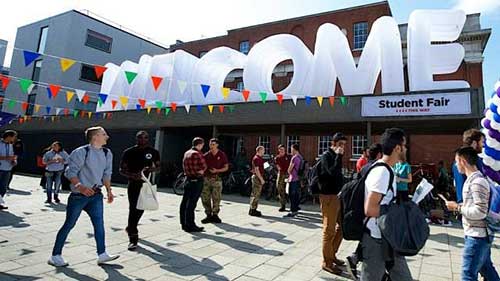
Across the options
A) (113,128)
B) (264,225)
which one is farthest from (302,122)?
(113,128)

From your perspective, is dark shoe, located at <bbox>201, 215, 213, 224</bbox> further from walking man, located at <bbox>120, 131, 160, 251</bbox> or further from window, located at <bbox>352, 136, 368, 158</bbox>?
window, located at <bbox>352, 136, 368, 158</bbox>

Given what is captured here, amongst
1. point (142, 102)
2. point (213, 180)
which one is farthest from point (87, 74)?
point (213, 180)

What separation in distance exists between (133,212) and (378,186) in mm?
3832

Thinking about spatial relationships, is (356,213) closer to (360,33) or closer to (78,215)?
(78,215)

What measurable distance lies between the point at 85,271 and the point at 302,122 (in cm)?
825

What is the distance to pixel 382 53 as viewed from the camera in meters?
10.2

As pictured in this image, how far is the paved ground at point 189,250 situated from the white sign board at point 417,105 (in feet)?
10.6

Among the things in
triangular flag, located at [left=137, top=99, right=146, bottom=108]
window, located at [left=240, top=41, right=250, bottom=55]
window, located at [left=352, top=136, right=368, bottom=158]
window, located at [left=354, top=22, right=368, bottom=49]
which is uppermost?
window, located at [left=240, top=41, right=250, bottom=55]

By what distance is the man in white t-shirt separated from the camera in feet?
7.22

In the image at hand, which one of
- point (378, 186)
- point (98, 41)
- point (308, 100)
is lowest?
point (378, 186)

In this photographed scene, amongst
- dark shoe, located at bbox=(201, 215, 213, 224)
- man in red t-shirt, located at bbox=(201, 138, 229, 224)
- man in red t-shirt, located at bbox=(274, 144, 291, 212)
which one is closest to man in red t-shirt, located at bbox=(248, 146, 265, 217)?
man in red t-shirt, located at bbox=(274, 144, 291, 212)

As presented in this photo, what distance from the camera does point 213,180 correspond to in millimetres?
6785

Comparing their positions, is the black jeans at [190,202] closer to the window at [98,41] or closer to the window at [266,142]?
the window at [266,142]

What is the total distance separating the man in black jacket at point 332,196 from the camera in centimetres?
397
